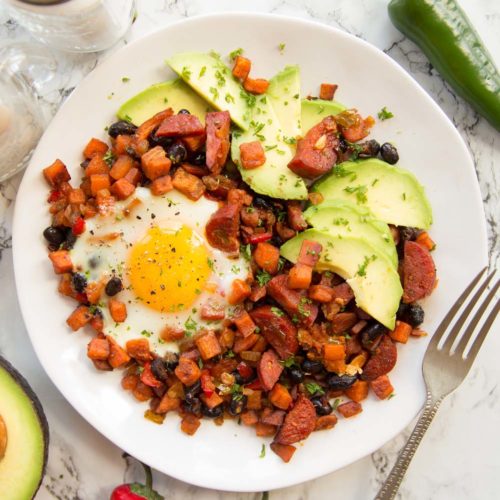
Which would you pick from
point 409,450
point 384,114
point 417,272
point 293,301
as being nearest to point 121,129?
point 293,301

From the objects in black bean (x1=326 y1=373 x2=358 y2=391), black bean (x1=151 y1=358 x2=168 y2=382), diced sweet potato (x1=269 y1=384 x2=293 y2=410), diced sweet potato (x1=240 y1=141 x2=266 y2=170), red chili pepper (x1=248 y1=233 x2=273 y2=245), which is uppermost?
diced sweet potato (x1=240 y1=141 x2=266 y2=170)

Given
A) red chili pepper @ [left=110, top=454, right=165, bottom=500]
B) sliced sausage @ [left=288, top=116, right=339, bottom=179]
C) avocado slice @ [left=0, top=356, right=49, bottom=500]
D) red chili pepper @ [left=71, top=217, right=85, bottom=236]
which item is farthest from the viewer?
A: red chili pepper @ [left=110, top=454, right=165, bottom=500]

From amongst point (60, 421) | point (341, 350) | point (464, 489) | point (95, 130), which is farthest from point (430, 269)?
point (60, 421)

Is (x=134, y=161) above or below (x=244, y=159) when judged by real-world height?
below

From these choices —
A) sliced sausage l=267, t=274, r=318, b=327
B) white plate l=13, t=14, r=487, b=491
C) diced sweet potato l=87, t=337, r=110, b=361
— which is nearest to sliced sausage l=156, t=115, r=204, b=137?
white plate l=13, t=14, r=487, b=491

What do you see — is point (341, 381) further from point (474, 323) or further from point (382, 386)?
point (474, 323)

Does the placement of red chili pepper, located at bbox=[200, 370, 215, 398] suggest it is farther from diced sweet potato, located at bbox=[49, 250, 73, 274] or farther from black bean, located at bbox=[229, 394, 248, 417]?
diced sweet potato, located at bbox=[49, 250, 73, 274]

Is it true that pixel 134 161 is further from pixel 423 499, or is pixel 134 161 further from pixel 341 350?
pixel 423 499
